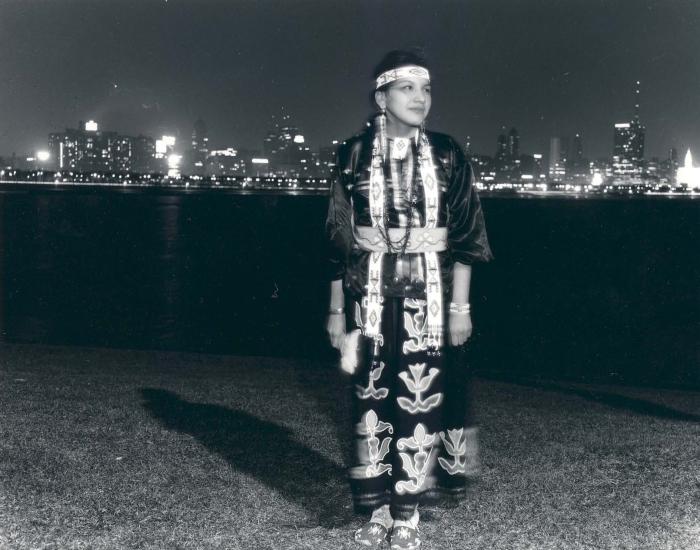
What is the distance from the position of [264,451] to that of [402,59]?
8.08ft

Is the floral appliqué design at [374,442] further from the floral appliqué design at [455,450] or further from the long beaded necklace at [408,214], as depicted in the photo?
the long beaded necklace at [408,214]

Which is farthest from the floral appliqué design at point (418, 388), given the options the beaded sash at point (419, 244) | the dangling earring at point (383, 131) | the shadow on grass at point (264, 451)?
the dangling earring at point (383, 131)

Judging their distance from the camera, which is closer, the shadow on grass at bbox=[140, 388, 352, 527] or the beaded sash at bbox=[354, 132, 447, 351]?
the beaded sash at bbox=[354, 132, 447, 351]

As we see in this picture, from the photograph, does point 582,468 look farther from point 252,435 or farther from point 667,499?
point 252,435

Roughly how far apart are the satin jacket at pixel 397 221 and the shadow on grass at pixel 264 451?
1.13m

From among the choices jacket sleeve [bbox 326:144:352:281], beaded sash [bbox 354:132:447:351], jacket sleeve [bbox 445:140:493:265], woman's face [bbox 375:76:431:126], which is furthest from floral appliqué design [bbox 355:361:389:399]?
woman's face [bbox 375:76:431:126]

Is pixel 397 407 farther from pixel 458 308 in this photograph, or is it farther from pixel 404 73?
pixel 404 73

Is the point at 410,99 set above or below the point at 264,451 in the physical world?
above

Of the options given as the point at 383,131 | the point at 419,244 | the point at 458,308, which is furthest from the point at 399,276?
the point at 383,131

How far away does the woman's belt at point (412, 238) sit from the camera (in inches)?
132

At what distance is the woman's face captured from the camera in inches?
132

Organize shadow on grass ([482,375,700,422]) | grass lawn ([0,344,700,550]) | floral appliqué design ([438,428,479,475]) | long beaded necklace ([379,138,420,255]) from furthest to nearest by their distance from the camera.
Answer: shadow on grass ([482,375,700,422]) → floral appliqué design ([438,428,479,475]) → grass lawn ([0,344,700,550]) → long beaded necklace ([379,138,420,255])

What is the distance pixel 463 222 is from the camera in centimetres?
342

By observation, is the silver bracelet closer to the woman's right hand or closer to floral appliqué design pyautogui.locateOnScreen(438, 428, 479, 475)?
the woman's right hand
